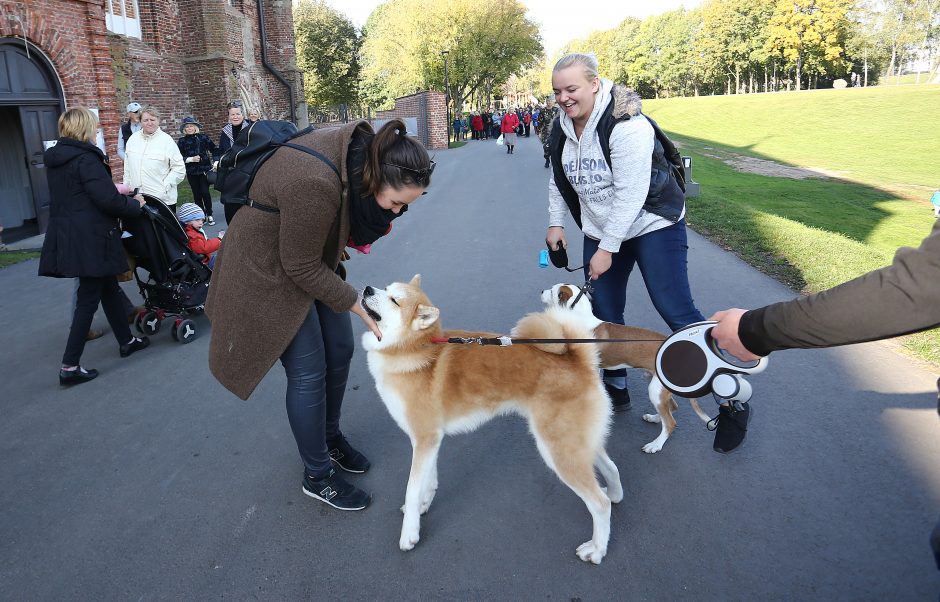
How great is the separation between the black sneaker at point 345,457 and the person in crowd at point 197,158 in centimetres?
983

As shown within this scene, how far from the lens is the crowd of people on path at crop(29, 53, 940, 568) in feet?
5.39

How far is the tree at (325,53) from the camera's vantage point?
5112 centimetres

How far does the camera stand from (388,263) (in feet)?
28.0

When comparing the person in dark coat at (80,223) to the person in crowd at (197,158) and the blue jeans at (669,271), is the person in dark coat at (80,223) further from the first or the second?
the person in crowd at (197,158)

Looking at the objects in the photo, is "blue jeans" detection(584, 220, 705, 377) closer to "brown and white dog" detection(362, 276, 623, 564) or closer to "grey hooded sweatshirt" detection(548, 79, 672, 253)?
"grey hooded sweatshirt" detection(548, 79, 672, 253)

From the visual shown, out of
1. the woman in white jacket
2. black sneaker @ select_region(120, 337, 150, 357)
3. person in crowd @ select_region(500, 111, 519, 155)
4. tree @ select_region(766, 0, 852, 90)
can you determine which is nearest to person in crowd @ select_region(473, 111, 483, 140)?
person in crowd @ select_region(500, 111, 519, 155)

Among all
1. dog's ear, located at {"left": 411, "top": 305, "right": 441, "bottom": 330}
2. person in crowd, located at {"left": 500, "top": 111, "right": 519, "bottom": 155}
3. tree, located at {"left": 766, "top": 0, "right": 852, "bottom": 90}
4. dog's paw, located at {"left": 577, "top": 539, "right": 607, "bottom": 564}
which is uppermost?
tree, located at {"left": 766, "top": 0, "right": 852, "bottom": 90}

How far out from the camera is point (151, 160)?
7613 millimetres

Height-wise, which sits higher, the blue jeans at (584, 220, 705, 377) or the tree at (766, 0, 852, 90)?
the tree at (766, 0, 852, 90)

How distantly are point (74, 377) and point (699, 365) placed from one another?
532 cm

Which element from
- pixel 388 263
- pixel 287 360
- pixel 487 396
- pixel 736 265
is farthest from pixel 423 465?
pixel 736 265

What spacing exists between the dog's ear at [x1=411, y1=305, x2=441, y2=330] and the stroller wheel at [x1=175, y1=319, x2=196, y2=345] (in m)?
3.94

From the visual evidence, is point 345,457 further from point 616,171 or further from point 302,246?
point 616,171

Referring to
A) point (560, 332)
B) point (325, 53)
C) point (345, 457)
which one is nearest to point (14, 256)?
point (345, 457)
